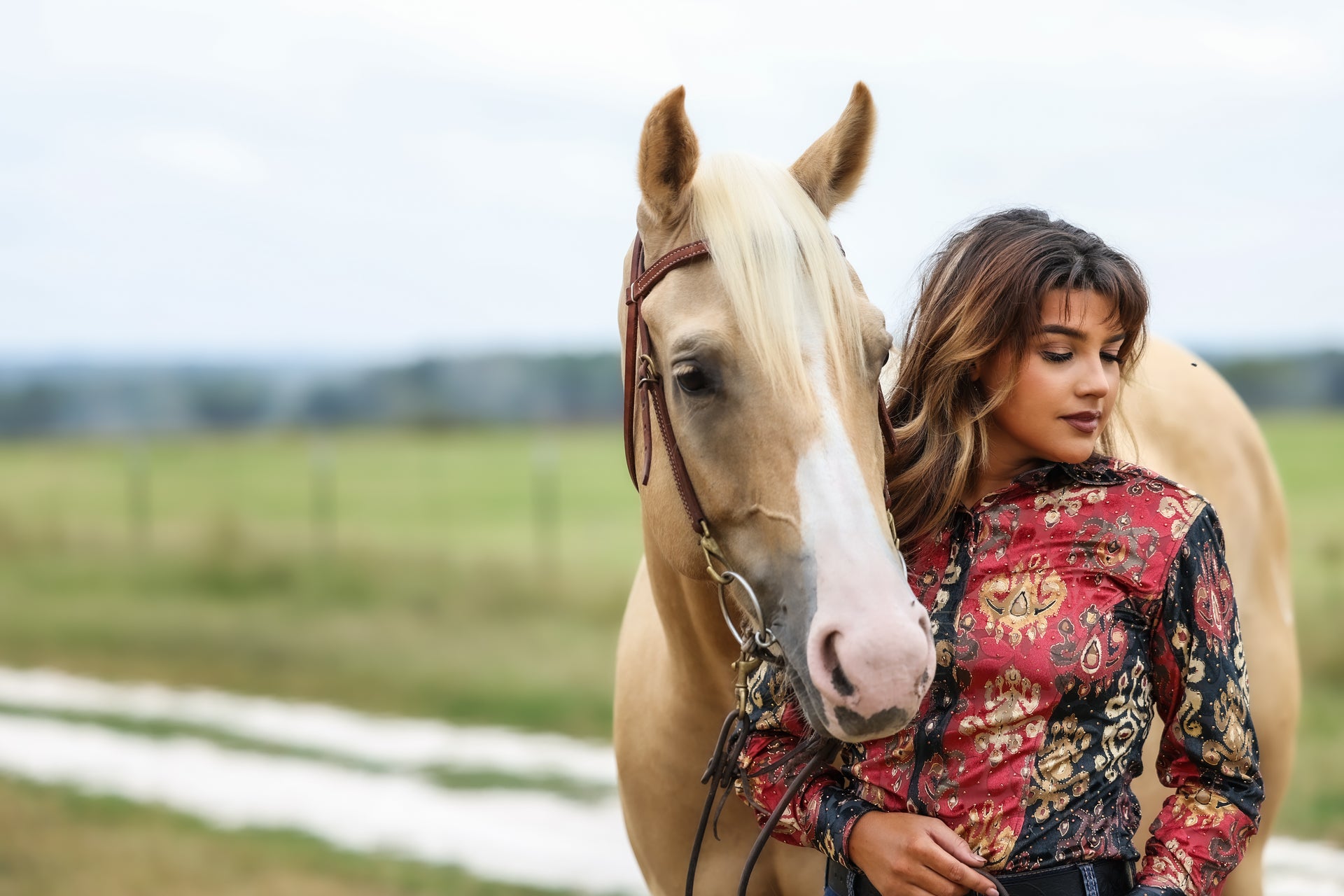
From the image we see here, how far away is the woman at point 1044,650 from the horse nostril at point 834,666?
213 millimetres

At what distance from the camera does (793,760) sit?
1.71m

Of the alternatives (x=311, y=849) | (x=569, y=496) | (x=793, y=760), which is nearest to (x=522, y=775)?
(x=311, y=849)

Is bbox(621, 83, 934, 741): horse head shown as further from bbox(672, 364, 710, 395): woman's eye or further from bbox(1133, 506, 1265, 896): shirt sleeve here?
bbox(1133, 506, 1265, 896): shirt sleeve

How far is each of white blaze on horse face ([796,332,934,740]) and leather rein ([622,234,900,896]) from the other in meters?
0.12

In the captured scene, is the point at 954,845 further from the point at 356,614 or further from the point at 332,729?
the point at 356,614

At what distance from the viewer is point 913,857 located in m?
1.50

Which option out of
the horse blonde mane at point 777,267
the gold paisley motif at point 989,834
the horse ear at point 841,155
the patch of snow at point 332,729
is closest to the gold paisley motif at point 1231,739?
the gold paisley motif at point 989,834

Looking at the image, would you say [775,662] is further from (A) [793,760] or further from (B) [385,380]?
(B) [385,380]

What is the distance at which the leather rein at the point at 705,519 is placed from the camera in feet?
5.45

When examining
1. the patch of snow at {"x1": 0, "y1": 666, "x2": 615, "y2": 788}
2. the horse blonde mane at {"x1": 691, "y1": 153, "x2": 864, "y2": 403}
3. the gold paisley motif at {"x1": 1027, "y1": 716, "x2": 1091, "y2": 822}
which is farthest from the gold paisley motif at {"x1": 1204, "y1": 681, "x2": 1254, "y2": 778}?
the patch of snow at {"x1": 0, "y1": 666, "x2": 615, "y2": 788}

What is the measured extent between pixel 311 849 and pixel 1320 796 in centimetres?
453

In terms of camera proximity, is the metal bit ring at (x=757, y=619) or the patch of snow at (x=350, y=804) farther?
the patch of snow at (x=350, y=804)

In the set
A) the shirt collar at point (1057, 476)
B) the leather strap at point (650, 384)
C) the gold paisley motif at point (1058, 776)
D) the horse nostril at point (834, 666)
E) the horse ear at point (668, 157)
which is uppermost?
the horse ear at point (668, 157)

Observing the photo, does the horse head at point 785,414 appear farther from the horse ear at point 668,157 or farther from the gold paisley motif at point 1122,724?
the gold paisley motif at point 1122,724
